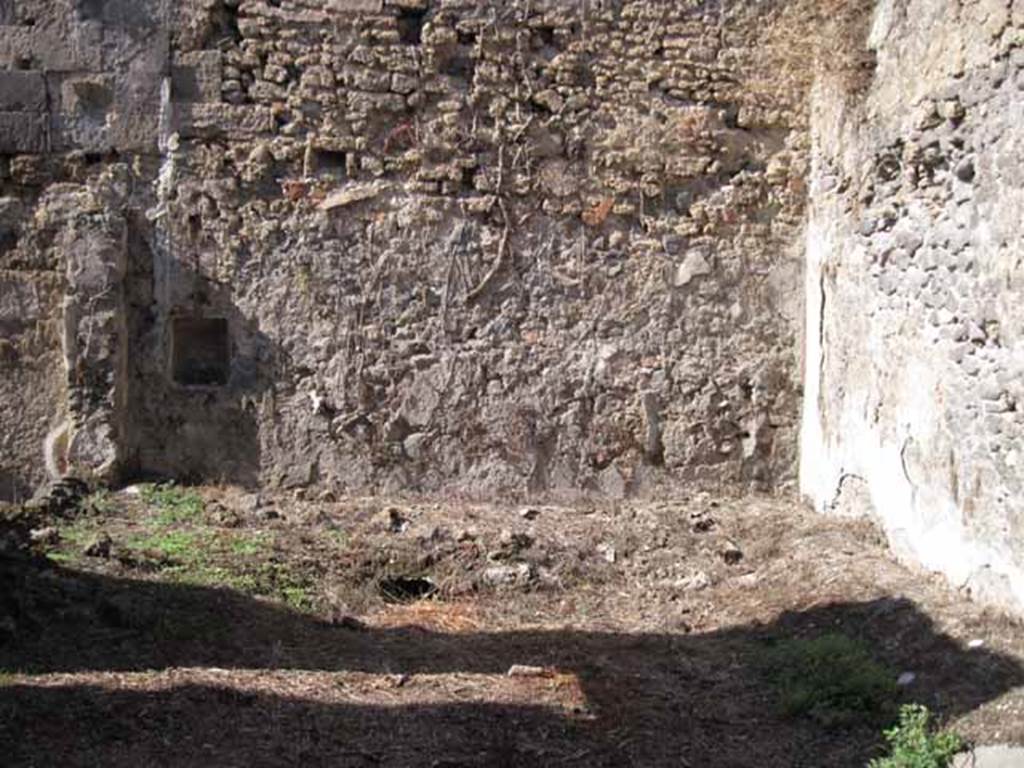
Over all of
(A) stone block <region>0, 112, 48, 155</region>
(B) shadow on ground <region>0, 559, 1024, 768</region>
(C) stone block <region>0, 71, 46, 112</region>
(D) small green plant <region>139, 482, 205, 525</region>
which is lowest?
(B) shadow on ground <region>0, 559, 1024, 768</region>

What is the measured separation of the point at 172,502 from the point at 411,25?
3.50m

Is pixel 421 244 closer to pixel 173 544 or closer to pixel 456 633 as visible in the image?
pixel 173 544

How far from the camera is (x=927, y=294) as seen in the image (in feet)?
20.6

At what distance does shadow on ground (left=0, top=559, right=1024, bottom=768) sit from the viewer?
444 cm

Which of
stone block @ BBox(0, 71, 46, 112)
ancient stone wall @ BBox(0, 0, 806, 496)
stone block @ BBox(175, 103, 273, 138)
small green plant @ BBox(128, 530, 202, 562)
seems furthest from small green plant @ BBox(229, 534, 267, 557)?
stone block @ BBox(0, 71, 46, 112)

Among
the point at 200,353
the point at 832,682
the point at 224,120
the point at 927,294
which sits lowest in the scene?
the point at 832,682

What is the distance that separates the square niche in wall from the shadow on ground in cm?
227

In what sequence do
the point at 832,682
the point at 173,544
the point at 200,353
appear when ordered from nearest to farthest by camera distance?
the point at 832,682
the point at 173,544
the point at 200,353

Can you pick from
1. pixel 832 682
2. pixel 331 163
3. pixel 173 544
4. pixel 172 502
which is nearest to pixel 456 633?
pixel 173 544

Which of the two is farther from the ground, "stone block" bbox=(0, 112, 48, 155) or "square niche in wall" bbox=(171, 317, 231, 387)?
"stone block" bbox=(0, 112, 48, 155)

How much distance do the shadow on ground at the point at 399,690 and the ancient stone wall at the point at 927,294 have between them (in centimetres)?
68

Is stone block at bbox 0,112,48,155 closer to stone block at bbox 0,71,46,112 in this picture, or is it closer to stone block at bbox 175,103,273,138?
stone block at bbox 0,71,46,112

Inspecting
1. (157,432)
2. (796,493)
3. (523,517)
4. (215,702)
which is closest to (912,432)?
(796,493)

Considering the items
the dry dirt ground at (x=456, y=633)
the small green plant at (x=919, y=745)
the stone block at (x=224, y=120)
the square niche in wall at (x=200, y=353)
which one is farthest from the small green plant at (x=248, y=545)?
the small green plant at (x=919, y=745)
